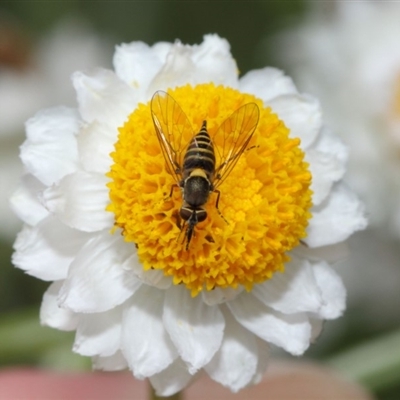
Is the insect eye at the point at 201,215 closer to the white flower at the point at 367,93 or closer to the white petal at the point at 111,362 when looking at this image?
the white petal at the point at 111,362

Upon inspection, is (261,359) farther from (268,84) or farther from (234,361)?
(268,84)

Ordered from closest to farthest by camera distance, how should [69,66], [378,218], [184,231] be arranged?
[184,231] → [378,218] → [69,66]

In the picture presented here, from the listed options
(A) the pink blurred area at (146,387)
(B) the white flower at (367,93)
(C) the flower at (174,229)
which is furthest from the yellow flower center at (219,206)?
(B) the white flower at (367,93)

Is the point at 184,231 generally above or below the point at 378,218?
below

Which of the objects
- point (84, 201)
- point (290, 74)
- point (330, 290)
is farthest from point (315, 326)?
point (290, 74)

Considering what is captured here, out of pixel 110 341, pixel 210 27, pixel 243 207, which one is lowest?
pixel 110 341

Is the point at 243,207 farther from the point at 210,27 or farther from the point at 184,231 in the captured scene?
the point at 210,27

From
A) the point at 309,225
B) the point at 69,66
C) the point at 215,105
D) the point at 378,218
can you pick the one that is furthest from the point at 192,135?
the point at 69,66
